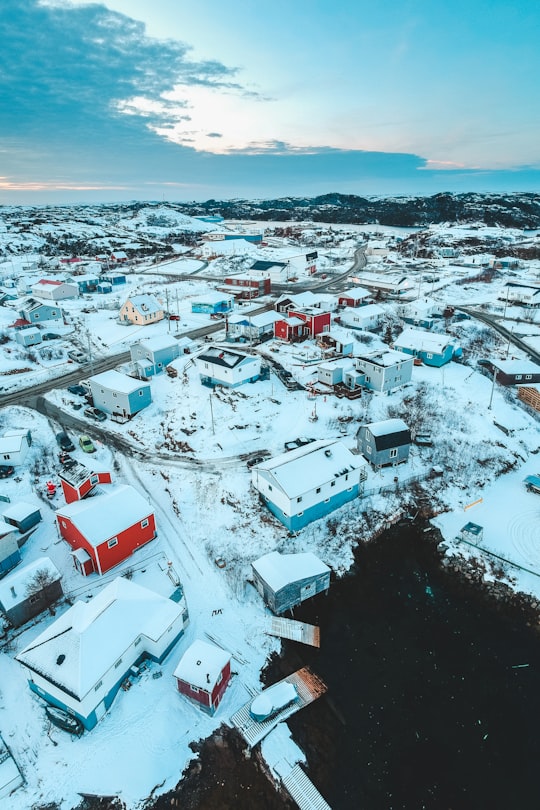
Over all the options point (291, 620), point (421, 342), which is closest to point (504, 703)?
point (291, 620)

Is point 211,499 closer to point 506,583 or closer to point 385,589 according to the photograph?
point 385,589

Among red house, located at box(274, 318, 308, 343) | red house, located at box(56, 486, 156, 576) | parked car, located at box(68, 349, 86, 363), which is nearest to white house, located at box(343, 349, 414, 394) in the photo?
red house, located at box(274, 318, 308, 343)

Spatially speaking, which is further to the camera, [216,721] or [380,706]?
[380,706]

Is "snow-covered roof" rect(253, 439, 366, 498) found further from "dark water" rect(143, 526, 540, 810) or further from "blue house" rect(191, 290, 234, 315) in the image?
"blue house" rect(191, 290, 234, 315)

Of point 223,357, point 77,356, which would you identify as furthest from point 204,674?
point 77,356

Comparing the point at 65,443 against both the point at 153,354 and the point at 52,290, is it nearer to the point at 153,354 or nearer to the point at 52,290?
the point at 153,354

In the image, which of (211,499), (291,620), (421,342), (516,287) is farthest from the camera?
(516,287)

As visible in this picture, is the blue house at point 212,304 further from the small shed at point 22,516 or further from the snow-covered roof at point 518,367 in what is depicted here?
the small shed at point 22,516
